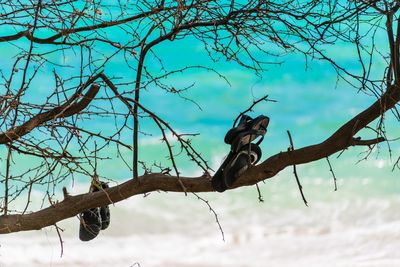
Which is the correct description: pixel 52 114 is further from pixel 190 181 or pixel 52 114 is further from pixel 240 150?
pixel 240 150

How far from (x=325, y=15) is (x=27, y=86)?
5.43 ft

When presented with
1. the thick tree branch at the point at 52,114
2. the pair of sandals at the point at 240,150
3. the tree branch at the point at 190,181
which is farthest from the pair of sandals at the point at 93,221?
the pair of sandals at the point at 240,150

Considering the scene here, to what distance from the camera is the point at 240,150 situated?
3.21m

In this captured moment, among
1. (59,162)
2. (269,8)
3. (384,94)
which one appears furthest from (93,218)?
(384,94)

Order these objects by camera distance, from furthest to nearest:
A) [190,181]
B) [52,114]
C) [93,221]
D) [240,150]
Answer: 1. [93,221]
2. [52,114]
3. [190,181]
4. [240,150]

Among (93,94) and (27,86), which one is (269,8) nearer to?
(93,94)

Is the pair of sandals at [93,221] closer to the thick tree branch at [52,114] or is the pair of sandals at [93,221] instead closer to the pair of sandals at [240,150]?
the thick tree branch at [52,114]

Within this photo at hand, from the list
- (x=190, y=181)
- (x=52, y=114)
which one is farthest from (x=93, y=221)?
(x=190, y=181)

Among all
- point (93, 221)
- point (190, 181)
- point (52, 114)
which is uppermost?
point (52, 114)

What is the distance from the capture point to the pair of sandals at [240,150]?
3.14 m

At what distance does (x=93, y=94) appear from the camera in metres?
3.67

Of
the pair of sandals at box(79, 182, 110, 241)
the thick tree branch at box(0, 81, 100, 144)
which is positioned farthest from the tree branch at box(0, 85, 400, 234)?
the thick tree branch at box(0, 81, 100, 144)

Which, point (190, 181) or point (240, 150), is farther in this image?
point (190, 181)

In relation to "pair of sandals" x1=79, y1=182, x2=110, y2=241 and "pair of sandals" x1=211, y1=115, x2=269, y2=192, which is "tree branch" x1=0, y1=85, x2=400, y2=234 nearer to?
"pair of sandals" x1=211, y1=115, x2=269, y2=192
